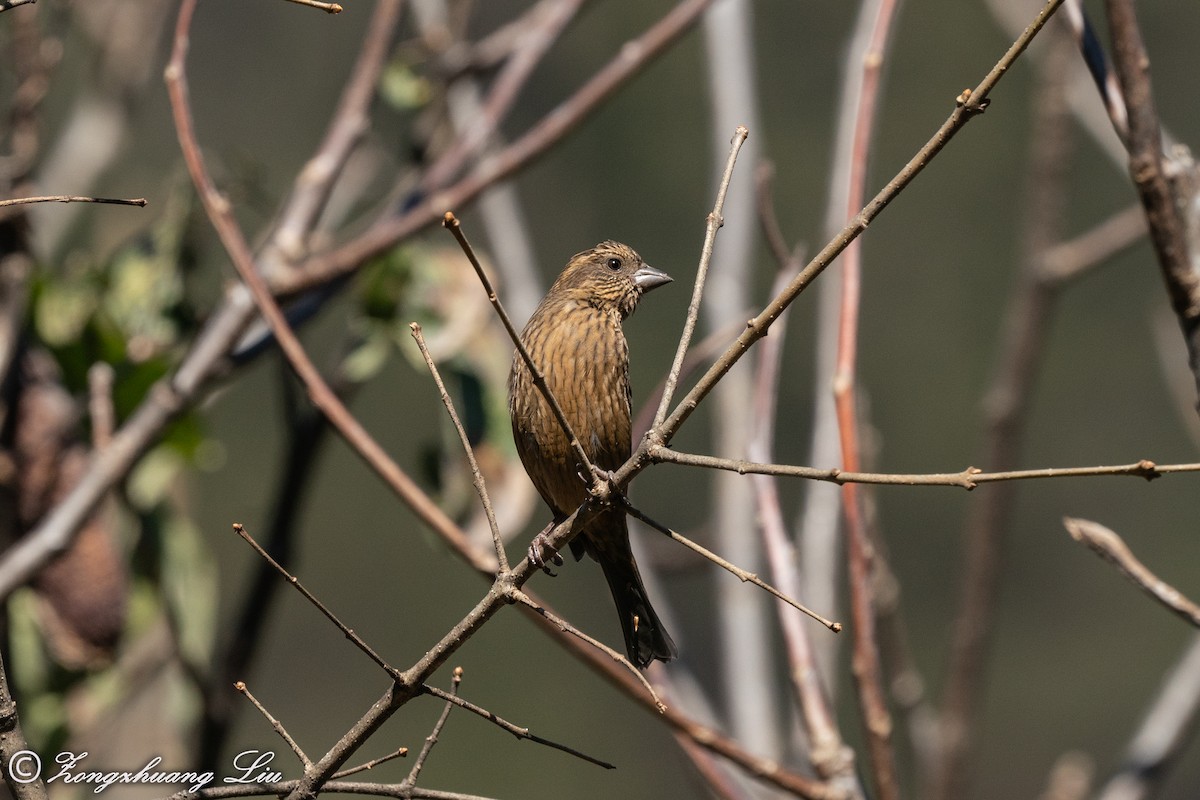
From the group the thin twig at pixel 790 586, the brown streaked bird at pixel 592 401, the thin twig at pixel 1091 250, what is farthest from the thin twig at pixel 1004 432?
the brown streaked bird at pixel 592 401

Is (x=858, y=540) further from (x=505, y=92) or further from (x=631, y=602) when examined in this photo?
(x=505, y=92)

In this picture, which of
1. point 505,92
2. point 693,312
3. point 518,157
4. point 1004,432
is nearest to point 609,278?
point 518,157

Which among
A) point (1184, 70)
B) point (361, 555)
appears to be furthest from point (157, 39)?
point (1184, 70)

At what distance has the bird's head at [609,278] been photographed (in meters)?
3.22

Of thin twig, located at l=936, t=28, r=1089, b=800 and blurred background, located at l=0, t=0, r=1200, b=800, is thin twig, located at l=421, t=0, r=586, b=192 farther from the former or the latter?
thin twig, located at l=936, t=28, r=1089, b=800

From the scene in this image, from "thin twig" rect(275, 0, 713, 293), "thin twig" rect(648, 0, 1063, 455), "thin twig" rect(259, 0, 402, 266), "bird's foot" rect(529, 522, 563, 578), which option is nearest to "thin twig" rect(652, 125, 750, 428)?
"thin twig" rect(648, 0, 1063, 455)

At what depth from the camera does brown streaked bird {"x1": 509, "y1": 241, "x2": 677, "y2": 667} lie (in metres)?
2.90

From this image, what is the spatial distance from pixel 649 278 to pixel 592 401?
0.36 meters

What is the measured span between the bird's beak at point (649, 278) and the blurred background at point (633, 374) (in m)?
0.18

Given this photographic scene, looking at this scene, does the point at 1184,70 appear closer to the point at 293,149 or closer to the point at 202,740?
the point at 293,149

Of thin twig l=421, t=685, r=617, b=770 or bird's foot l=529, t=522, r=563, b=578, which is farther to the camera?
bird's foot l=529, t=522, r=563, b=578

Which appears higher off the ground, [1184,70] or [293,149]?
[293,149]

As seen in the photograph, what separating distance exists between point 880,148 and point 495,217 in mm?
8284

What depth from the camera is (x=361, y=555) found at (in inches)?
440
